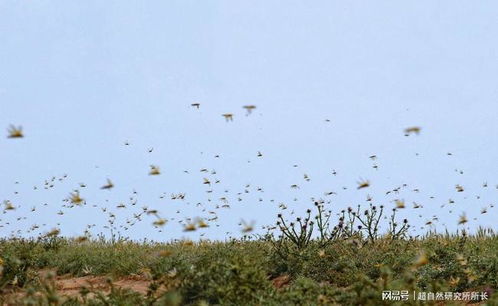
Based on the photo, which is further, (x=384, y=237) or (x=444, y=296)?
(x=384, y=237)

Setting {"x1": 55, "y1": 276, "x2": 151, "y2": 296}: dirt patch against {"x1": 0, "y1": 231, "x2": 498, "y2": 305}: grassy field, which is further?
{"x1": 55, "y1": 276, "x2": 151, "y2": 296}: dirt patch

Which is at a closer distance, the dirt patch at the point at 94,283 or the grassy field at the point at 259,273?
the grassy field at the point at 259,273

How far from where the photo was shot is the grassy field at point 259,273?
19.9 feet

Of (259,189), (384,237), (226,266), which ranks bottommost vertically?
(226,266)

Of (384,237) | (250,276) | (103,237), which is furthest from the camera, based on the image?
(103,237)

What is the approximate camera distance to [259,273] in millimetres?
6523

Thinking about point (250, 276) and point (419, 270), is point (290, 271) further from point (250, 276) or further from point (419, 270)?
point (250, 276)

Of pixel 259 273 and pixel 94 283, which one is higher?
pixel 259 273

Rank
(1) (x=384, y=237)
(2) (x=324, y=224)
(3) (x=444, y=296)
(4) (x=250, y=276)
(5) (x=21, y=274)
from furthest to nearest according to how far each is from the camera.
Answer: (1) (x=384, y=237) → (2) (x=324, y=224) → (5) (x=21, y=274) → (3) (x=444, y=296) → (4) (x=250, y=276)

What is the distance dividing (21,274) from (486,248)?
862 cm

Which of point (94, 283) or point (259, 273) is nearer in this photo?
point (259, 273)

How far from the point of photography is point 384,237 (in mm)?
13102

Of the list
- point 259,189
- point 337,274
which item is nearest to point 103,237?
point 259,189

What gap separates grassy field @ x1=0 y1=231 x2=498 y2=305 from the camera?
607 centimetres
